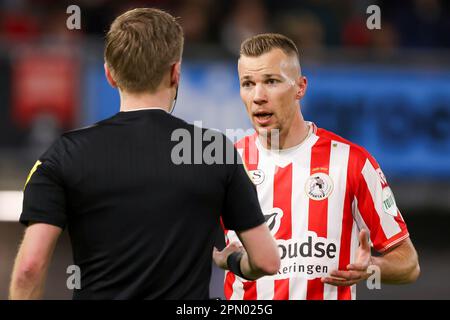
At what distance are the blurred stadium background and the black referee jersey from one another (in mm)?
6698

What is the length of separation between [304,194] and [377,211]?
0.37 m

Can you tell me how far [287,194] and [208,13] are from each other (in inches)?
267

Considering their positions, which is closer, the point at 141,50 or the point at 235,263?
the point at 141,50

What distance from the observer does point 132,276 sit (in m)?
2.87

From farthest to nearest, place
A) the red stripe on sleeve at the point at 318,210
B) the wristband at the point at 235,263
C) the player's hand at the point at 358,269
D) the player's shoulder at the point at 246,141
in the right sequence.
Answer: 1. the player's shoulder at the point at 246,141
2. the red stripe on sleeve at the point at 318,210
3. the player's hand at the point at 358,269
4. the wristband at the point at 235,263

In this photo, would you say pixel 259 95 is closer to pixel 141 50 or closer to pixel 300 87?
pixel 300 87

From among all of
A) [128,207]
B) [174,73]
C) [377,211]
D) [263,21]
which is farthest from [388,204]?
[263,21]

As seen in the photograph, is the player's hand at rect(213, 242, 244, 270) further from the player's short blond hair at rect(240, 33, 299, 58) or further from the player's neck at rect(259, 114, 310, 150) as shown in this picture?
the player's short blond hair at rect(240, 33, 299, 58)

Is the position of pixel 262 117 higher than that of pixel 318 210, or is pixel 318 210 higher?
pixel 262 117

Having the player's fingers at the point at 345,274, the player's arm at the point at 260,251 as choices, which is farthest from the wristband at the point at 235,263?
the player's fingers at the point at 345,274

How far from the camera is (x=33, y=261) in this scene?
9.12 feet

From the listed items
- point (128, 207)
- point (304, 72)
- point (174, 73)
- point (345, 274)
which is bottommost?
point (345, 274)

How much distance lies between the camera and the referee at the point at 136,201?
9.36 ft

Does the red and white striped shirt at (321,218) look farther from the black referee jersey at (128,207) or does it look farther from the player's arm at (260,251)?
the black referee jersey at (128,207)
